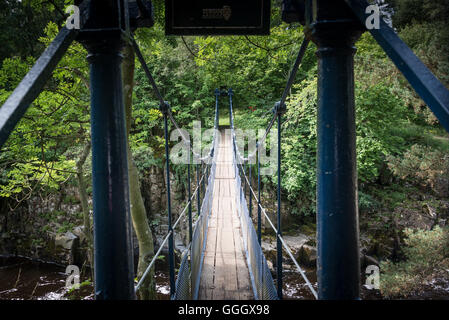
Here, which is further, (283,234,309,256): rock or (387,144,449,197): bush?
(283,234,309,256): rock

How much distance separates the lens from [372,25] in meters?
0.65

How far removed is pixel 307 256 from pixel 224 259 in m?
5.53

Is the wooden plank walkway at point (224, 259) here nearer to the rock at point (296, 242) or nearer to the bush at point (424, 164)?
the bush at point (424, 164)

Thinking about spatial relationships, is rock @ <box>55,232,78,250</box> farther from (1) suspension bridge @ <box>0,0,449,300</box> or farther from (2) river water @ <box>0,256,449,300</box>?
(1) suspension bridge @ <box>0,0,449,300</box>

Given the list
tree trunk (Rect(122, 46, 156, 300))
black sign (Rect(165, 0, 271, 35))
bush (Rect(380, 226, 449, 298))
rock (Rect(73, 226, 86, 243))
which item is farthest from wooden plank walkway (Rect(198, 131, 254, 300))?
rock (Rect(73, 226, 86, 243))

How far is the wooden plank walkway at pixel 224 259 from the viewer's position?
2.29 m

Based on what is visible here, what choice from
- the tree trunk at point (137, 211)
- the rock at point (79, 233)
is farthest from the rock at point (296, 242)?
the rock at point (79, 233)

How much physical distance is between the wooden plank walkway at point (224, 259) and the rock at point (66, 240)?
5695mm

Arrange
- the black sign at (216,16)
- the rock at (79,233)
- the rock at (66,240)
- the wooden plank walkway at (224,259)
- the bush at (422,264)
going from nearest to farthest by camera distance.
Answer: the black sign at (216,16), the wooden plank walkway at (224,259), the bush at (422,264), the rock at (66,240), the rock at (79,233)

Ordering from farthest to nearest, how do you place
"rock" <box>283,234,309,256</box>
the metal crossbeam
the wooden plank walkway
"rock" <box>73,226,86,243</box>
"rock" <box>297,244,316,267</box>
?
"rock" <box>73,226,86,243</box> < "rock" <box>283,234,309,256</box> < "rock" <box>297,244,316,267</box> < the wooden plank walkway < the metal crossbeam

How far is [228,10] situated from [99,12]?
0.49m

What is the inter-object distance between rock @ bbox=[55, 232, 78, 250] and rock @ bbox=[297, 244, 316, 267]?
6.92 metres

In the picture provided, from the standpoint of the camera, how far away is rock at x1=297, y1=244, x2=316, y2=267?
755 centimetres

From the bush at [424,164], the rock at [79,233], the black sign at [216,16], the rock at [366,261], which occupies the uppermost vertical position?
the black sign at [216,16]
